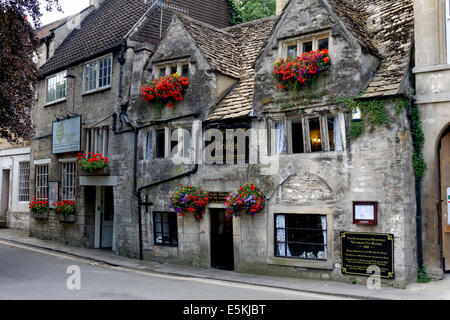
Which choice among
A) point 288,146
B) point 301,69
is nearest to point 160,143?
point 288,146

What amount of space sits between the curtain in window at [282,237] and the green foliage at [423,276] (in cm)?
346

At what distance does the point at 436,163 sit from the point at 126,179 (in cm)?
1096

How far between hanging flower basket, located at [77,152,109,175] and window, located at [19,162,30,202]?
874 centimetres

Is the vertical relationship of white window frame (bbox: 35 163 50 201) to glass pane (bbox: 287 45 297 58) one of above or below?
below

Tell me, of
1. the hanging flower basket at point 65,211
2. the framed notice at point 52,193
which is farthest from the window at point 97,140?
the framed notice at point 52,193

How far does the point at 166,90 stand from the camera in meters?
16.4

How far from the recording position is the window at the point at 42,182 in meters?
23.3

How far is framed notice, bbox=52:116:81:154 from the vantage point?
2070 centimetres

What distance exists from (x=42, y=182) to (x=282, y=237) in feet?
48.1

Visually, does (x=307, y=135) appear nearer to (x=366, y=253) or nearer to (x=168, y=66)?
(x=366, y=253)

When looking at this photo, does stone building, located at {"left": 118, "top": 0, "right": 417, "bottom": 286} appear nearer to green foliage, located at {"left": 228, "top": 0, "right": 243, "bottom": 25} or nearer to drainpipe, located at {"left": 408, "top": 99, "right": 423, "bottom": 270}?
drainpipe, located at {"left": 408, "top": 99, "right": 423, "bottom": 270}

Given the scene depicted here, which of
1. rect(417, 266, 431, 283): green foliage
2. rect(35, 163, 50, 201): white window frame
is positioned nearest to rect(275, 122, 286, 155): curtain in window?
rect(417, 266, 431, 283): green foliage

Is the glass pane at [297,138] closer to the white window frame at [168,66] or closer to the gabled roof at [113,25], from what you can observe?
the white window frame at [168,66]

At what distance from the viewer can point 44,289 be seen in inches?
440
